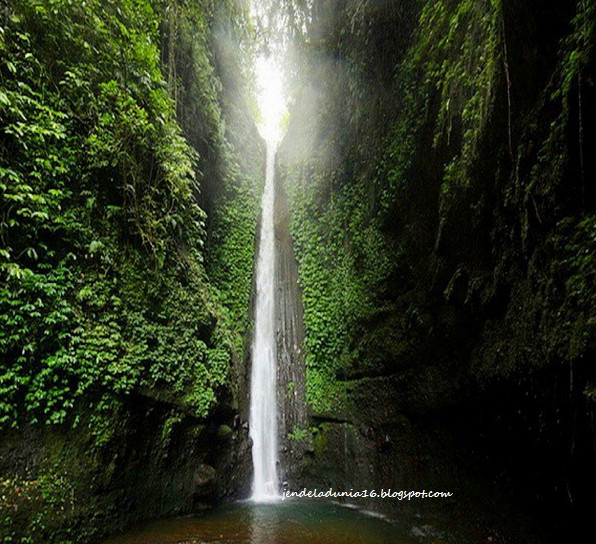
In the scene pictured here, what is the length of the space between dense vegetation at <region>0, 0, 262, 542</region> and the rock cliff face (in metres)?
3.09

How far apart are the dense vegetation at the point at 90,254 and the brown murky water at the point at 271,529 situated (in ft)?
2.93

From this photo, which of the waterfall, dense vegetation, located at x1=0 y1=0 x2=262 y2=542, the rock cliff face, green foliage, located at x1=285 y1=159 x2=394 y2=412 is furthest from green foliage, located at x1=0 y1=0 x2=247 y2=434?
the rock cliff face

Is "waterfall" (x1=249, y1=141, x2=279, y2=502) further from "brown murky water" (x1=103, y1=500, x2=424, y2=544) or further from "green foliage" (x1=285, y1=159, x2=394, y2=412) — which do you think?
"brown murky water" (x1=103, y1=500, x2=424, y2=544)

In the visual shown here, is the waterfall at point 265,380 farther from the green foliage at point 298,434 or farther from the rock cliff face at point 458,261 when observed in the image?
the rock cliff face at point 458,261

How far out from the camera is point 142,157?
570 cm

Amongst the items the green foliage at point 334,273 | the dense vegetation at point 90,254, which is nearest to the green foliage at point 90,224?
the dense vegetation at point 90,254

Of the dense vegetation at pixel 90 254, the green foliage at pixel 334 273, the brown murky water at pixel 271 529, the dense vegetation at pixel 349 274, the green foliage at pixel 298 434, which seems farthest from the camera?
the green foliage at pixel 298 434

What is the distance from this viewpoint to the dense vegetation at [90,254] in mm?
3686

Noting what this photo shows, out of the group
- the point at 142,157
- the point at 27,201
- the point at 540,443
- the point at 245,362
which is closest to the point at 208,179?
the point at 142,157

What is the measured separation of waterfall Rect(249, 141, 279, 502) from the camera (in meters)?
7.62

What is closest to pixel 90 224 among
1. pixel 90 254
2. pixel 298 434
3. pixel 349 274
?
pixel 90 254

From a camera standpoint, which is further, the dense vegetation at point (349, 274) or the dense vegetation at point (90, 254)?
the dense vegetation at point (90, 254)

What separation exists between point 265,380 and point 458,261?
5.93m

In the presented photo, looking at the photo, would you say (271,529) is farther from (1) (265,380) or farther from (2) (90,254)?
(2) (90,254)
